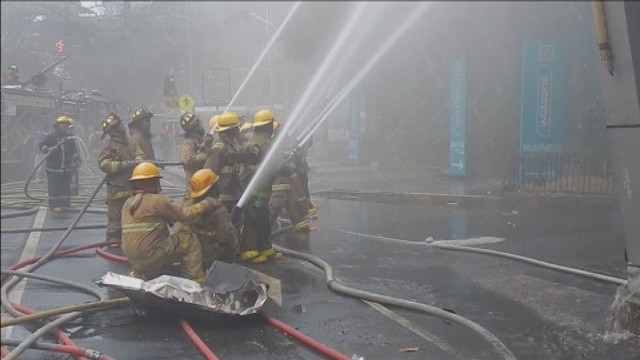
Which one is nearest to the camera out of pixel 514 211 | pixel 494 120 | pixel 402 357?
pixel 402 357

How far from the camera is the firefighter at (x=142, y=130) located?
28.3 feet

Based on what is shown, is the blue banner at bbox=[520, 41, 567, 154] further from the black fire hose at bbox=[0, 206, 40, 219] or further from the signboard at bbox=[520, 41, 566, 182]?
the black fire hose at bbox=[0, 206, 40, 219]

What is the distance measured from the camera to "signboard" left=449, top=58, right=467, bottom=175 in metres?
15.5

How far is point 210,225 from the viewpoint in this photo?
636 centimetres

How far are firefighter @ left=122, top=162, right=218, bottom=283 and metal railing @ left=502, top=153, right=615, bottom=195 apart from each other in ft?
24.8

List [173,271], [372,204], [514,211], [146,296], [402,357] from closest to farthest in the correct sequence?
[402,357] → [146,296] → [173,271] → [514,211] → [372,204]

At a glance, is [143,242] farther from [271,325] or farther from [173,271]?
[271,325]

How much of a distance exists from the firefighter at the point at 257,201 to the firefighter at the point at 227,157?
0.11 metres

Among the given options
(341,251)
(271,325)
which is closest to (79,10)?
(341,251)

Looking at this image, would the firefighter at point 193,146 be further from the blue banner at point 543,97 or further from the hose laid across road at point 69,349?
the blue banner at point 543,97

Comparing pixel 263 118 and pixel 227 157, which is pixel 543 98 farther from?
pixel 227 157

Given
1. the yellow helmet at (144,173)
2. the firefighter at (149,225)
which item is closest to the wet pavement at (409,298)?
the firefighter at (149,225)

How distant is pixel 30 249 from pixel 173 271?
3588 mm

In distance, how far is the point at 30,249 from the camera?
28.1 feet
